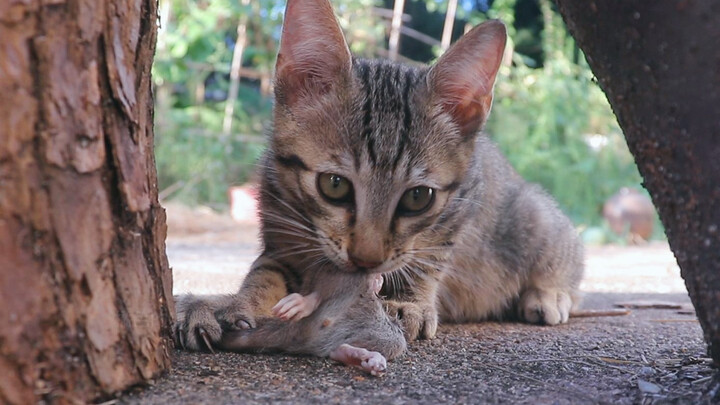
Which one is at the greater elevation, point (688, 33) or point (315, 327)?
point (688, 33)

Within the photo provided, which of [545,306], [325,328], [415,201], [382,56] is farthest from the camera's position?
[382,56]

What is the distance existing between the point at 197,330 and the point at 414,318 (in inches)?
29.4

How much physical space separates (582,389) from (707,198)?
0.53m

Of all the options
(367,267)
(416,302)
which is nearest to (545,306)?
(416,302)

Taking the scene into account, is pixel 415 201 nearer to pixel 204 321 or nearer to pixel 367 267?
pixel 367 267

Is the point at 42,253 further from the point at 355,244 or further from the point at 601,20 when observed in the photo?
the point at 601,20

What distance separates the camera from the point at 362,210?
7.24ft

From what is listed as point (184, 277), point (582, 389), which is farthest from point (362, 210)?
point (184, 277)

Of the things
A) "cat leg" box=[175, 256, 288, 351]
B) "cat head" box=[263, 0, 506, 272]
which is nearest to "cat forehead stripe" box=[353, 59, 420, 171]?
"cat head" box=[263, 0, 506, 272]

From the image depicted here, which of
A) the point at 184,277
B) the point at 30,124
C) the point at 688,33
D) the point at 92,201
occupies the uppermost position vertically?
the point at 688,33

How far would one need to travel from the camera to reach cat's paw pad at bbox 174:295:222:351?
2021mm

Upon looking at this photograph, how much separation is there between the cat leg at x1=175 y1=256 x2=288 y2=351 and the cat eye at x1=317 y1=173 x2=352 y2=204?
40 cm

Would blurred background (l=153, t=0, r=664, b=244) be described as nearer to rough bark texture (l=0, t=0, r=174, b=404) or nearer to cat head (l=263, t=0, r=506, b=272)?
cat head (l=263, t=0, r=506, b=272)

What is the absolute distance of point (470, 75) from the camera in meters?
2.49
